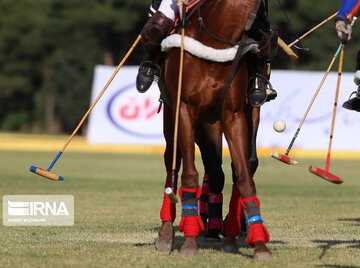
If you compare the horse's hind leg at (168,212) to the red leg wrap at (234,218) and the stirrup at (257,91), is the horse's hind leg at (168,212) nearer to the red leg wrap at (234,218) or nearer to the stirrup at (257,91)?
the red leg wrap at (234,218)

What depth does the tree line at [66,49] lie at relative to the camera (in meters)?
59.1

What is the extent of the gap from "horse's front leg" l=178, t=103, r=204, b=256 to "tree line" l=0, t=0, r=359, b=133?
5019cm

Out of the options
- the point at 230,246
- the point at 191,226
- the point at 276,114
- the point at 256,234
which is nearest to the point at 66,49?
the point at 276,114

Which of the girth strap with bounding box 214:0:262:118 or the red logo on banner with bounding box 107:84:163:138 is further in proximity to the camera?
the red logo on banner with bounding box 107:84:163:138

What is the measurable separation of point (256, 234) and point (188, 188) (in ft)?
2.58

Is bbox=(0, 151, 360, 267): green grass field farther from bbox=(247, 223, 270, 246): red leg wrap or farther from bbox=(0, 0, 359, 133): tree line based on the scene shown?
bbox=(0, 0, 359, 133): tree line

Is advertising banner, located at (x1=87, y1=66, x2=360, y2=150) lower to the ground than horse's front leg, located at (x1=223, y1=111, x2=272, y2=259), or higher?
lower

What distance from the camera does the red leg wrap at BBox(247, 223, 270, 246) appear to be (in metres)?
7.66

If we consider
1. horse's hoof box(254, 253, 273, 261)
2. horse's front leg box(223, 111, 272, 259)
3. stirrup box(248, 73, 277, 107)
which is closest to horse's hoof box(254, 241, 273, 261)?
horse's hoof box(254, 253, 273, 261)

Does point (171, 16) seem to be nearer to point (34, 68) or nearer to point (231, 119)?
point (231, 119)

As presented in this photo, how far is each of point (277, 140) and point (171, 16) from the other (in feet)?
64.8

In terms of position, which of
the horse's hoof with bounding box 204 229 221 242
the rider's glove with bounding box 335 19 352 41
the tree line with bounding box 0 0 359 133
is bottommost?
the tree line with bounding box 0 0 359 133

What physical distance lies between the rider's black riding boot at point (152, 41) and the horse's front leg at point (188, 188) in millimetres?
743

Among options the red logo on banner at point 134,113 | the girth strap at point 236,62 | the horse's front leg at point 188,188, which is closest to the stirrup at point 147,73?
Result: the horse's front leg at point 188,188
